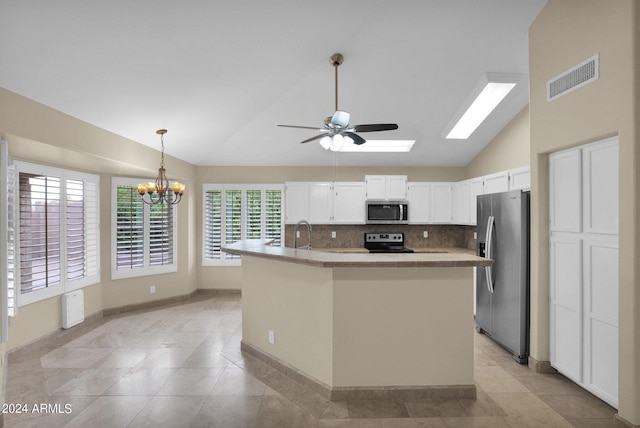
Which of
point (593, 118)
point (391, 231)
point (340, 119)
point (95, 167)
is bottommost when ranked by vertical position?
point (391, 231)

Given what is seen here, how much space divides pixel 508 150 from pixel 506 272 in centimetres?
222

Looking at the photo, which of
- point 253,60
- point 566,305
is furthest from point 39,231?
point 566,305

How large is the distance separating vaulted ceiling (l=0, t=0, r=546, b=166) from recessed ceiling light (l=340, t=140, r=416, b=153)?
46 cm

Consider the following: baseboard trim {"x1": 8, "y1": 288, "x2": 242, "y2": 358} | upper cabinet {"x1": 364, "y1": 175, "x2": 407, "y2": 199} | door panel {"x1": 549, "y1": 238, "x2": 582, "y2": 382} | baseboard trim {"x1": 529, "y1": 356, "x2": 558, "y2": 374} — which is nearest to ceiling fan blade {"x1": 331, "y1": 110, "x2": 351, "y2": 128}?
door panel {"x1": 549, "y1": 238, "x2": 582, "y2": 382}

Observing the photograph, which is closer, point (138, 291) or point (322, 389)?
point (322, 389)

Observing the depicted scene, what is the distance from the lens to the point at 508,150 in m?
5.03

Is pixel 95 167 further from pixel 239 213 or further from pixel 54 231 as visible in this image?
pixel 239 213

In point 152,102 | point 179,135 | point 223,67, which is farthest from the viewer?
point 179,135

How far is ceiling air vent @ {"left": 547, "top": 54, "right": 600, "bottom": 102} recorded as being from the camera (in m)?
2.58

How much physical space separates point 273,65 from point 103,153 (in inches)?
86.3

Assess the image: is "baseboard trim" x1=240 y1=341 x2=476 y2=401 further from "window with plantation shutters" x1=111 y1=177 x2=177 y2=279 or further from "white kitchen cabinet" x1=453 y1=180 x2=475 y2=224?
"window with plantation shutters" x1=111 y1=177 x2=177 y2=279

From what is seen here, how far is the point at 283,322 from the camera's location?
10.5 feet

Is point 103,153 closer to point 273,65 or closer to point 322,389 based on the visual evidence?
point 273,65

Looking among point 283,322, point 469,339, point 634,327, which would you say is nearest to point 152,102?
point 283,322
